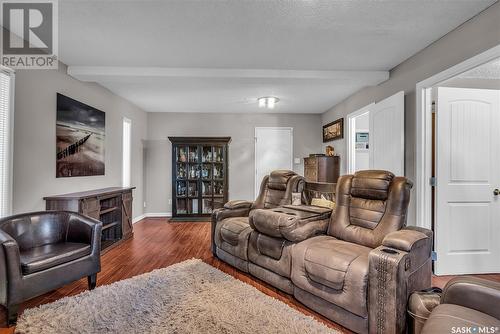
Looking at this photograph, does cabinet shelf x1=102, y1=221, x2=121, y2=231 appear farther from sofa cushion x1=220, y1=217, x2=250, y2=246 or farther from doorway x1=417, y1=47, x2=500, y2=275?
doorway x1=417, y1=47, x2=500, y2=275

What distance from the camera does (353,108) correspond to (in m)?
4.44

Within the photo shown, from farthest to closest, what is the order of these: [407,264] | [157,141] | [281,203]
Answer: [157,141] → [281,203] → [407,264]

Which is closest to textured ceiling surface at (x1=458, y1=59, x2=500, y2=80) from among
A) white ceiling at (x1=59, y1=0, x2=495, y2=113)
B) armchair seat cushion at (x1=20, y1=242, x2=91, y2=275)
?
white ceiling at (x1=59, y1=0, x2=495, y2=113)

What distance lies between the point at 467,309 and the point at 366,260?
607 mm

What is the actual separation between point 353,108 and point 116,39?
148 inches

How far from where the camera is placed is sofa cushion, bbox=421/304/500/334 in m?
1.11

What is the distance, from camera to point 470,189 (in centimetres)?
277

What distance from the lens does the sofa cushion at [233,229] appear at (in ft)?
9.50

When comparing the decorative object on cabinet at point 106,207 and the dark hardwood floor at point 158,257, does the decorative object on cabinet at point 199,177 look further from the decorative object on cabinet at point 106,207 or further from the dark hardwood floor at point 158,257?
the decorative object on cabinet at point 106,207

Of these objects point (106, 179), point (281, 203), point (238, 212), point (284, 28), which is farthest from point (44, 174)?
point (284, 28)

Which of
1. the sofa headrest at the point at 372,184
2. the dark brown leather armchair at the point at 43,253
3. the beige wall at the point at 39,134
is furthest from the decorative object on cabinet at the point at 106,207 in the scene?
the sofa headrest at the point at 372,184

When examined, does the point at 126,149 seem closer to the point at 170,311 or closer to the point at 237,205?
the point at 237,205

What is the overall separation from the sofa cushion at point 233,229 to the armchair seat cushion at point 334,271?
0.85 metres

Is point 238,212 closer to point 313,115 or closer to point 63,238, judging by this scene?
point 63,238
